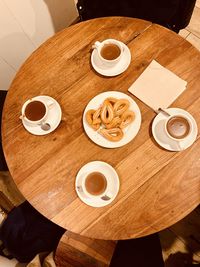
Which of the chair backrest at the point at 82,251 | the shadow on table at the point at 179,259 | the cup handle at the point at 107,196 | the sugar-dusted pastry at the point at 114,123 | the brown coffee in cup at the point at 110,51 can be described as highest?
the brown coffee in cup at the point at 110,51

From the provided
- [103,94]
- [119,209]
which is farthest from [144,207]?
[103,94]

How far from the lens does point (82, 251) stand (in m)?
1.55

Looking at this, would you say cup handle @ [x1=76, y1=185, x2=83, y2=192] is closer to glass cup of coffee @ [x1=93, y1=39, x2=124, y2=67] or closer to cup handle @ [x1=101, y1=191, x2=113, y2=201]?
cup handle @ [x1=101, y1=191, x2=113, y2=201]

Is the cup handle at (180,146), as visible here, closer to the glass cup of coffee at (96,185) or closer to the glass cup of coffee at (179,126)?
the glass cup of coffee at (179,126)

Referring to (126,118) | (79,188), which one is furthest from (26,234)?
(126,118)

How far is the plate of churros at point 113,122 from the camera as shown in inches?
59.5

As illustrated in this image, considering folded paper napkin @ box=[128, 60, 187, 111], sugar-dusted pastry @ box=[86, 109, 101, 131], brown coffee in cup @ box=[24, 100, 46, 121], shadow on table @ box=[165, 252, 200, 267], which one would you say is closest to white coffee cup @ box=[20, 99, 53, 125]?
brown coffee in cup @ box=[24, 100, 46, 121]

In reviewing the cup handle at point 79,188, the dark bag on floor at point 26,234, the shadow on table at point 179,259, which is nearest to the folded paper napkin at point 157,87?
the cup handle at point 79,188

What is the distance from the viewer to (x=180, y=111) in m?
1.50

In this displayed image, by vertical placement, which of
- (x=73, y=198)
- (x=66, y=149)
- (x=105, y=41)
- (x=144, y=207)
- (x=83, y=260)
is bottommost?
(x=83, y=260)

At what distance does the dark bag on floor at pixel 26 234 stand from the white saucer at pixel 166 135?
0.84 metres

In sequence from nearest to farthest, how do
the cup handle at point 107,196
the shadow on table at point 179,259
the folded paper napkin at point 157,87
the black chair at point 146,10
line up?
the cup handle at point 107,196 → the folded paper napkin at point 157,87 → the black chair at point 146,10 → the shadow on table at point 179,259

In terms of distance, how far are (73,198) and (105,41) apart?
766mm

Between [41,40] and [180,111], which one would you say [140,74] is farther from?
[41,40]
